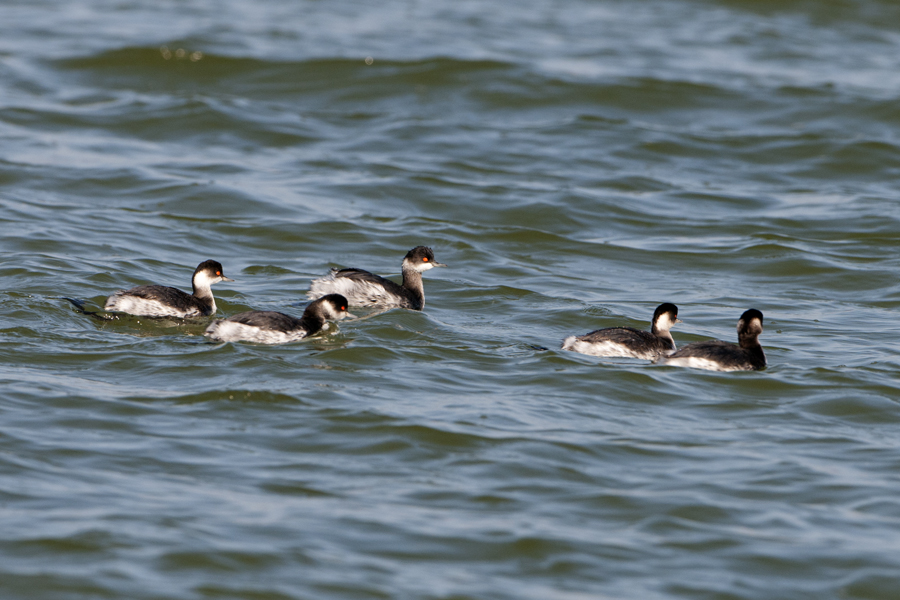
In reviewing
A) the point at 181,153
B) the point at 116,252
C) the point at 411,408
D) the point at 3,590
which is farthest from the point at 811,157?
the point at 3,590

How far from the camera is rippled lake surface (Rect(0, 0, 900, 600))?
620 cm

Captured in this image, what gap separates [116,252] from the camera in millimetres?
12508

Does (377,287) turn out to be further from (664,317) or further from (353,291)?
(664,317)

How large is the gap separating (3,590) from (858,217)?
12.2 meters

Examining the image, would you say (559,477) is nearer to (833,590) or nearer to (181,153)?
(833,590)

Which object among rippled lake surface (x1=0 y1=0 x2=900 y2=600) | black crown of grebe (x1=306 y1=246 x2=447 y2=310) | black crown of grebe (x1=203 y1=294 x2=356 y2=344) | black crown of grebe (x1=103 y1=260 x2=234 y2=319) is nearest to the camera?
rippled lake surface (x1=0 y1=0 x2=900 y2=600)

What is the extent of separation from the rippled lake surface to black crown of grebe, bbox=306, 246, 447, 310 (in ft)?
1.22

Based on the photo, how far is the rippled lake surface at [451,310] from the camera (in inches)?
244

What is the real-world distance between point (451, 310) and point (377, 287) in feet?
2.60

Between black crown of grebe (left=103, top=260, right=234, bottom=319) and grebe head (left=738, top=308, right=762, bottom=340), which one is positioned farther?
black crown of grebe (left=103, top=260, right=234, bottom=319)

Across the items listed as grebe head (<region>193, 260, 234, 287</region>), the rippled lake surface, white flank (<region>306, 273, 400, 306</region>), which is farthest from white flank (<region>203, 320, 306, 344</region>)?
white flank (<region>306, 273, 400, 306</region>)

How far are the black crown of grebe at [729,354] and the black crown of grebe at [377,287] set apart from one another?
8.75 ft

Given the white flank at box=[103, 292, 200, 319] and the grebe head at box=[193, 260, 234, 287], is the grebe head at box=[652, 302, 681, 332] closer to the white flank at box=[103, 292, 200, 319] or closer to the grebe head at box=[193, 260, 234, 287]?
the grebe head at box=[193, 260, 234, 287]

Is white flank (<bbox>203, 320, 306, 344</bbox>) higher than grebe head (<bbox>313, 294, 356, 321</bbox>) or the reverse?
the reverse
